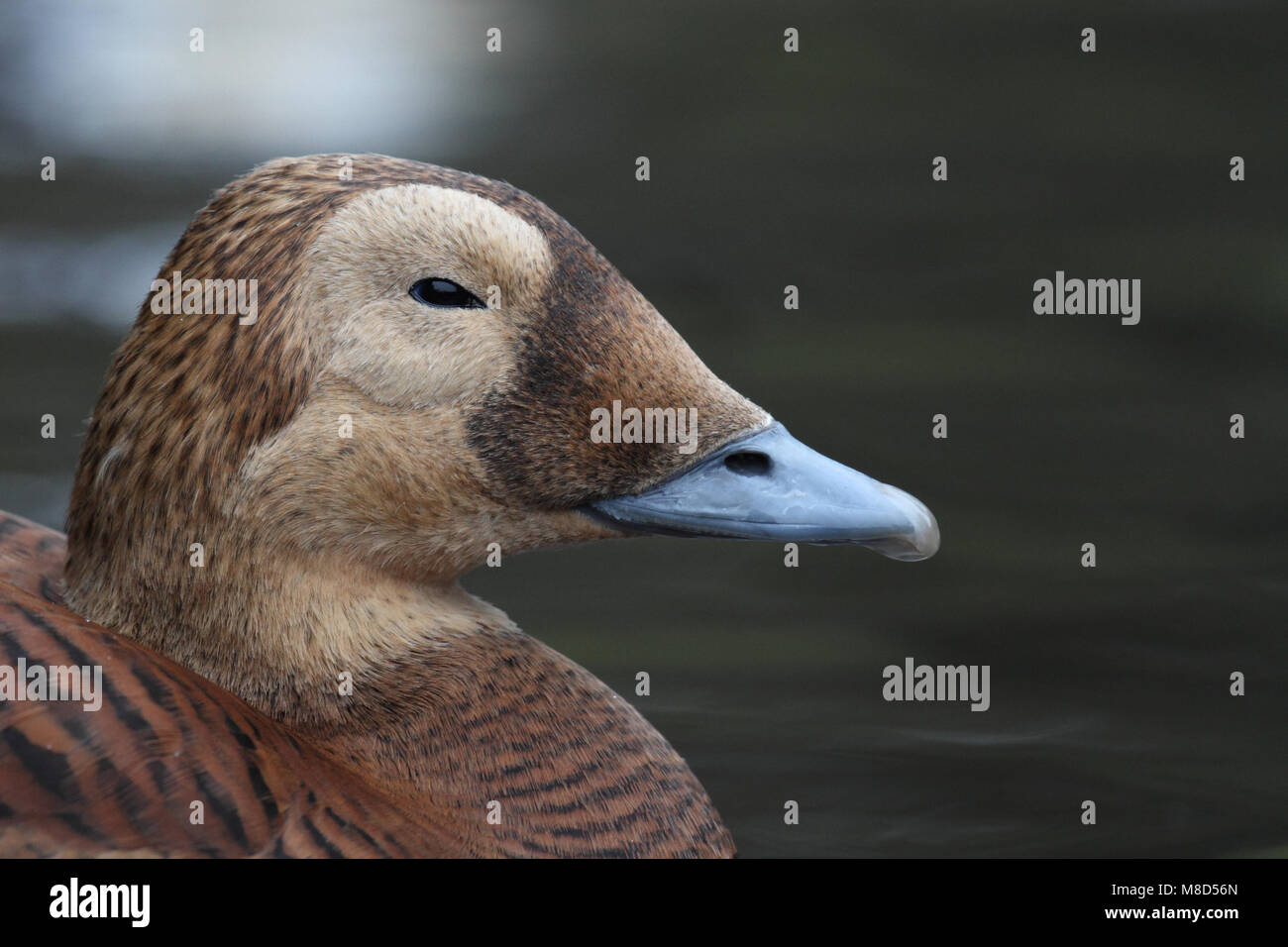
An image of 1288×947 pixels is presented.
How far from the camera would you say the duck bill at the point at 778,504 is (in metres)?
3.20

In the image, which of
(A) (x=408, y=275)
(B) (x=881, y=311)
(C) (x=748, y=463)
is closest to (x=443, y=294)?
(A) (x=408, y=275)

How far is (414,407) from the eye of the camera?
3221 mm

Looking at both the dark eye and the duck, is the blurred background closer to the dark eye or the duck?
the duck

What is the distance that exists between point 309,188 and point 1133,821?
2.41 metres

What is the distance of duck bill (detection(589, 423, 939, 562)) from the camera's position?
10.5 ft

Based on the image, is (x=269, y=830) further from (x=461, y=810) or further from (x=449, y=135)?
(x=449, y=135)

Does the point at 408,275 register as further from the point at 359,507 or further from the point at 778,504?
the point at 778,504

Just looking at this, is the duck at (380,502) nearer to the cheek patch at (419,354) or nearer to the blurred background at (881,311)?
the cheek patch at (419,354)

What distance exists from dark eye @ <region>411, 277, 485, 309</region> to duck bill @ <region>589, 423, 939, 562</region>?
438 millimetres

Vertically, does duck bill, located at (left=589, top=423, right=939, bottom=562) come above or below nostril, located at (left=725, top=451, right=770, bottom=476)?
below

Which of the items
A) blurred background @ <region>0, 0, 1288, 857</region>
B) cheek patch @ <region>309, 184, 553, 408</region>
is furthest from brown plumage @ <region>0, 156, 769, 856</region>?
blurred background @ <region>0, 0, 1288, 857</region>

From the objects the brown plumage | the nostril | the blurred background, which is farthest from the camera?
the blurred background

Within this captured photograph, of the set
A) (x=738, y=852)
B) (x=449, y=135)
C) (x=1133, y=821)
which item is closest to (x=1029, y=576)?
(x=1133, y=821)

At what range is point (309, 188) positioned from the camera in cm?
324
